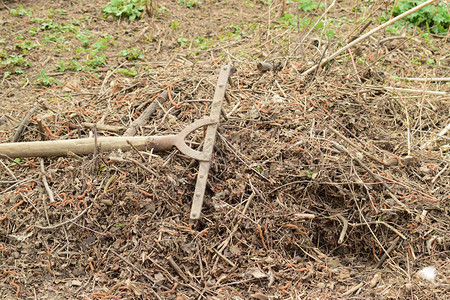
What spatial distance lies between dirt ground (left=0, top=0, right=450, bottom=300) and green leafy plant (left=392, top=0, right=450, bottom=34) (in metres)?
1.67

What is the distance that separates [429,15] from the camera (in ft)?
18.2

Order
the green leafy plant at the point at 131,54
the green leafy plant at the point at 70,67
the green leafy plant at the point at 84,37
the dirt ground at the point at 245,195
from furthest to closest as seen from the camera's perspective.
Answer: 1. the green leafy plant at the point at 84,37
2. the green leafy plant at the point at 131,54
3. the green leafy plant at the point at 70,67
4. the dirt ground at the point at 245,195

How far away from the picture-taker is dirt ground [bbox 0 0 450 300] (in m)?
2.96

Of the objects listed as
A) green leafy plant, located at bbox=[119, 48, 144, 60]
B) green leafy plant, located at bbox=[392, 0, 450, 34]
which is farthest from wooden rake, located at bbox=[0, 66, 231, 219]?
green leafy plant, located at bbox=[392, 0, 450, 34]

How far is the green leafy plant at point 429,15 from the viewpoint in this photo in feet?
18.0

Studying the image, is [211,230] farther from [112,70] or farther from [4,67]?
[4,67]

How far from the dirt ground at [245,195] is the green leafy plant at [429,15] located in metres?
1.67

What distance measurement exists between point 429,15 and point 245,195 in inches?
158

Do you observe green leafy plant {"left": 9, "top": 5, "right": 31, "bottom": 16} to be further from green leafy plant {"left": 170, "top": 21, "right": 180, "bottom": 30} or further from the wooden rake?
the wooden rake

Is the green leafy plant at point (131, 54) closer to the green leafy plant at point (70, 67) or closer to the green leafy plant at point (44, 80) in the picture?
the green leafy plant at point (70, 67)

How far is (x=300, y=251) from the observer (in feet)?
10.5

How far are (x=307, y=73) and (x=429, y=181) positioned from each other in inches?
58.9

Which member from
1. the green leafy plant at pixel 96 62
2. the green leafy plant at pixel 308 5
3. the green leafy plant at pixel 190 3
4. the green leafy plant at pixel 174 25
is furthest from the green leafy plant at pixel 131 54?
the green leafy plant at pixel 308 5

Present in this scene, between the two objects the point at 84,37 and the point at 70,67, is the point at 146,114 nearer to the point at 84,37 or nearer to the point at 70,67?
the point at 70,67
